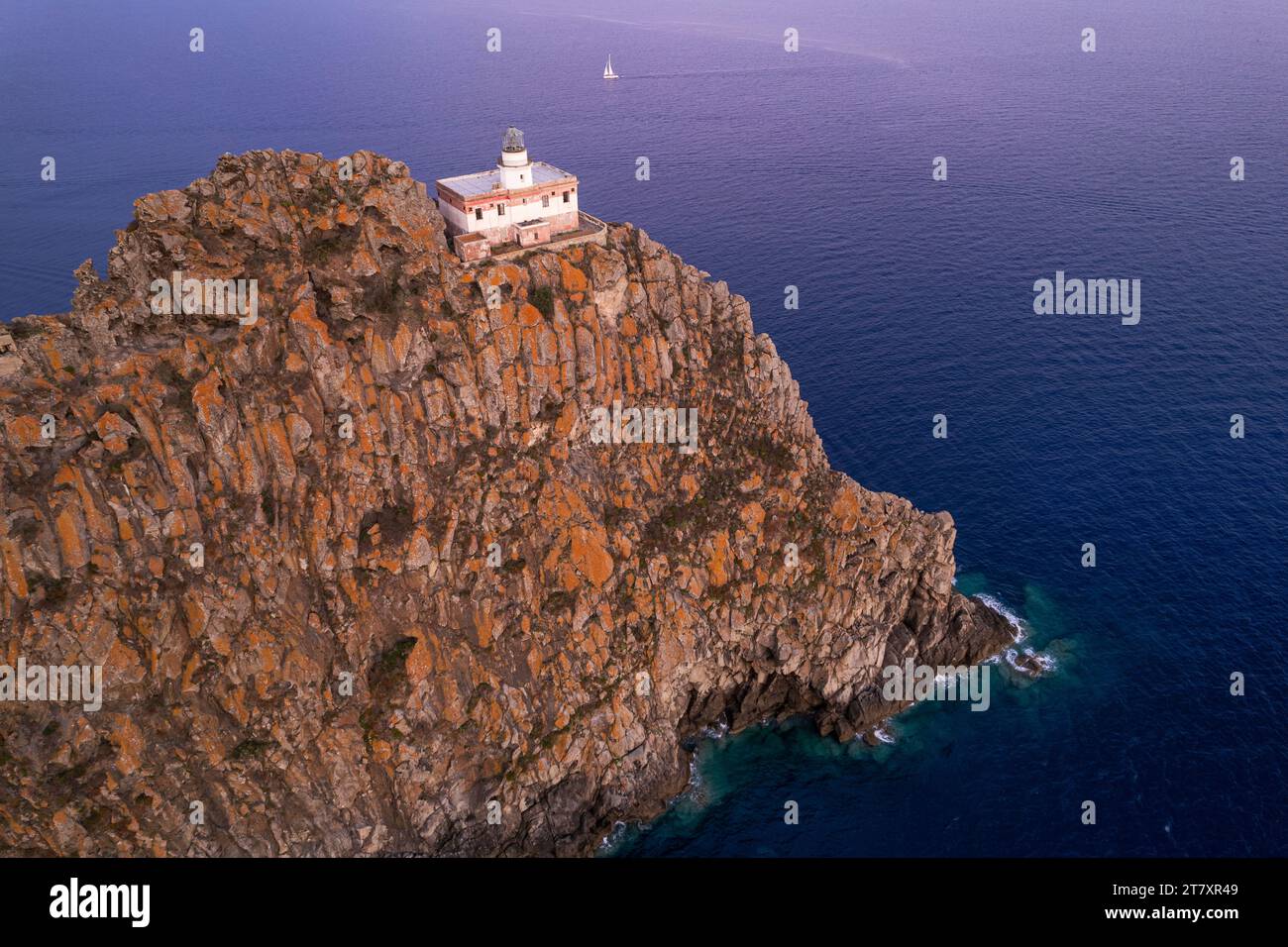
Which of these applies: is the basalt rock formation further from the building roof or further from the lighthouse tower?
the lighthouse tower

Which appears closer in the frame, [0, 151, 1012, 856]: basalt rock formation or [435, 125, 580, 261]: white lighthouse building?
[0, 151, 1012, 856]: basalt rock formation

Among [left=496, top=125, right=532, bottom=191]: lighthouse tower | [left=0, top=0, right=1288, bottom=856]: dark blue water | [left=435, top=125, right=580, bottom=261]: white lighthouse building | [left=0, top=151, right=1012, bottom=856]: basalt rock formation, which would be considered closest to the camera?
[left=0, top=151, right=1012, bottom=856]: basalt rock formation

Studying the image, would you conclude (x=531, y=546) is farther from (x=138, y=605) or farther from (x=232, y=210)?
(x=232, y=210)

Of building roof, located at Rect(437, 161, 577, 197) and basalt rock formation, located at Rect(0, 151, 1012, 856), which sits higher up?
building roof, located at Rect(437, 161, 577, 197)

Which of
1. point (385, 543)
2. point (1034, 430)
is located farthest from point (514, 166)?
point (1034, 430)

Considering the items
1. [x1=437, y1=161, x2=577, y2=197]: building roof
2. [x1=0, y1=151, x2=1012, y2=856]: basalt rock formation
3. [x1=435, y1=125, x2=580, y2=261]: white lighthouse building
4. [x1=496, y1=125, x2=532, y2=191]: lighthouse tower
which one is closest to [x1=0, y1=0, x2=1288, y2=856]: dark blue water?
[x1=0, y1=151, x2=1012, y2=856]: basalt rock formation

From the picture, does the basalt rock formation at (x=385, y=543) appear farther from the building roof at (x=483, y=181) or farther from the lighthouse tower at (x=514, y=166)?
the lighthouse tower at (x=514, y=166)
